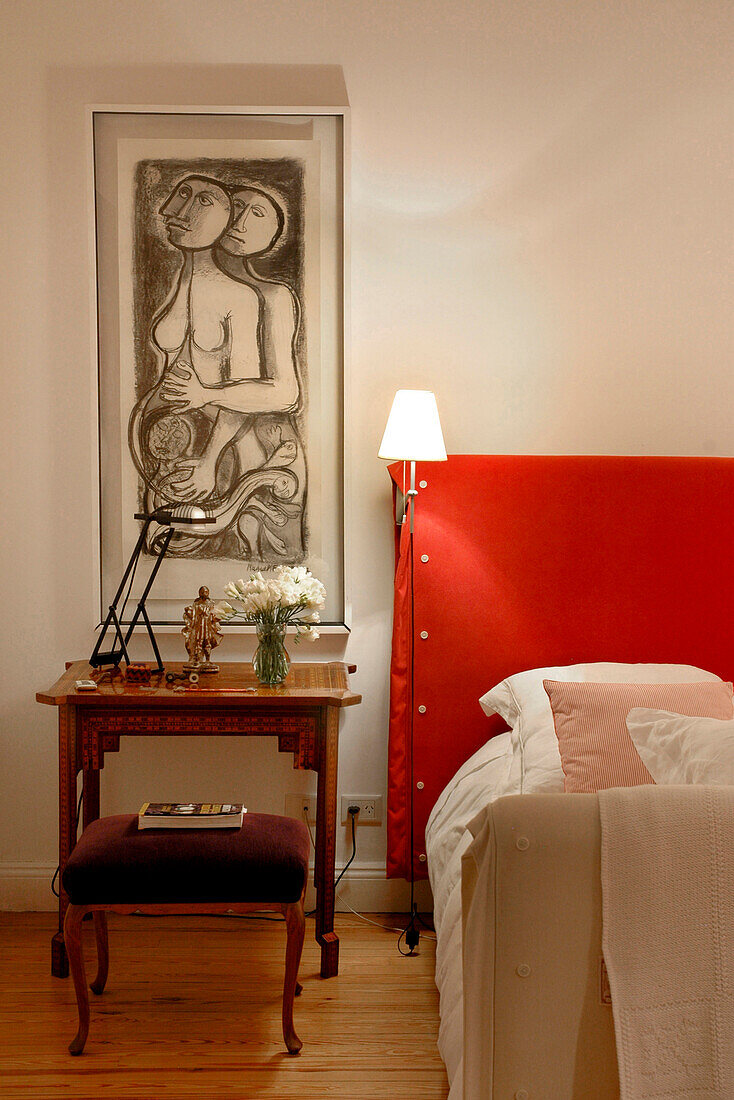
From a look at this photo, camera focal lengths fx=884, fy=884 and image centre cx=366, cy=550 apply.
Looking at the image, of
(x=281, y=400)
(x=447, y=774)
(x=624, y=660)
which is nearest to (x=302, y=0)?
(x=281, y=400)

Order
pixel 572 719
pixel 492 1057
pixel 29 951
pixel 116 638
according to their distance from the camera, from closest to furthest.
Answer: pixel 492 1057 < pixel 572 719 < pixel 29 951 < pixel 116 638

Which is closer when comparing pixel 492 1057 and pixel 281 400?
pixel 492 1057

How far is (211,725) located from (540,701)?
0.87 m

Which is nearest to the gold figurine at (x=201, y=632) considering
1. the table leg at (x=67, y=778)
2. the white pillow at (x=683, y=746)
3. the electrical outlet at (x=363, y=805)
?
the table leg at (x=67, y=778)

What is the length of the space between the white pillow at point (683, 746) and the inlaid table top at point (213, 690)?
0.75 m

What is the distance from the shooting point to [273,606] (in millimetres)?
2391

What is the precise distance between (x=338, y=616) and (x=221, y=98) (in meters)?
1.61

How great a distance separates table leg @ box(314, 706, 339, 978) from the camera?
2336mm

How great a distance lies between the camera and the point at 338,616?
2.74 m

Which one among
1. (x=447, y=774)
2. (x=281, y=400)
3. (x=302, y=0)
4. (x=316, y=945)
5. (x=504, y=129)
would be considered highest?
(x=302, y=0)

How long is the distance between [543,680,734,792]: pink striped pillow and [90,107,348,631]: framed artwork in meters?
0.89

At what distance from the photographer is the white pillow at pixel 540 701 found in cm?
205

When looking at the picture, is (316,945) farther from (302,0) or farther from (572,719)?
(302,0)

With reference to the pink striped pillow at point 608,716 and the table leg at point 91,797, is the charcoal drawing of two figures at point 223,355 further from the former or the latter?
the pink striped pillow at point 608,716
